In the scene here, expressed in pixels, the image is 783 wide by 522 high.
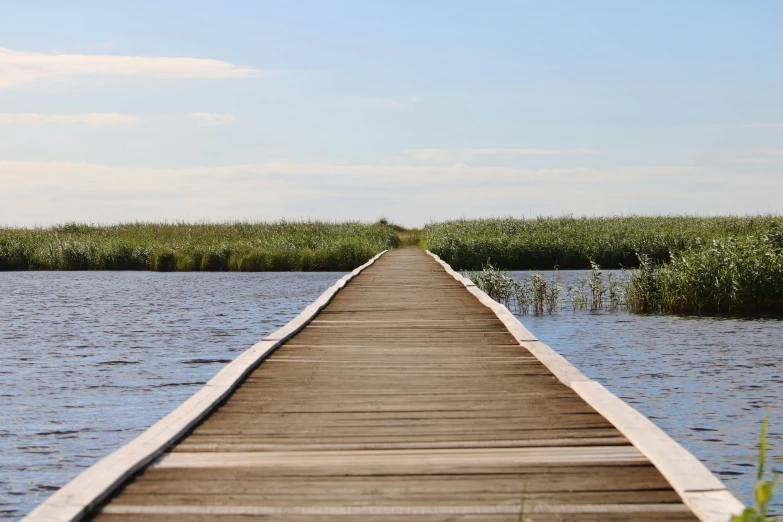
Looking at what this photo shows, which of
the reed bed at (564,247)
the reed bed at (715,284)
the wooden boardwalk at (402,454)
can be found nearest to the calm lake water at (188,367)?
the reed bed at (715,284)

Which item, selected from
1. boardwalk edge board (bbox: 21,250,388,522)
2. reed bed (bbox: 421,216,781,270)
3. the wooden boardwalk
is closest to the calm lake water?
boardwalk edge board (bbox: 21,250,388,522)

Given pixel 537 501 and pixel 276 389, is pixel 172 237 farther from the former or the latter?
pixel 537 501

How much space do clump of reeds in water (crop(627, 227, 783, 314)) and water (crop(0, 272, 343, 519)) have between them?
309 inches

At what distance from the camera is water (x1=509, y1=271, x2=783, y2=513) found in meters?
6.79

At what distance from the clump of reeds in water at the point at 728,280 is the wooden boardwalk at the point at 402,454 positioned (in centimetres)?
953

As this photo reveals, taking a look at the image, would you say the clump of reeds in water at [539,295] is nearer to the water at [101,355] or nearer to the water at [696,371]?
the water at [696,371]

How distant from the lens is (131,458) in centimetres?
404

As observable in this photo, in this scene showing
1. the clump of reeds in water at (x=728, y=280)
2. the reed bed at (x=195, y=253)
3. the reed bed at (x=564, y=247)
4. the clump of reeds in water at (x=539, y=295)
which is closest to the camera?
the clump of reeds in water at (x=728, y=280)

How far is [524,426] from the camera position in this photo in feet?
15.8

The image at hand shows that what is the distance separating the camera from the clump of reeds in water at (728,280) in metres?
15.5

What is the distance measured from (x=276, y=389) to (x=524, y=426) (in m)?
2.02

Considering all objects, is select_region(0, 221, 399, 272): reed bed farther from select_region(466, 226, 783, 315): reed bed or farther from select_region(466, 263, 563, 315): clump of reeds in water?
select_region(466, 226, 783, 315): reed bed

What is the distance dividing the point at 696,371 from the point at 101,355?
822cm

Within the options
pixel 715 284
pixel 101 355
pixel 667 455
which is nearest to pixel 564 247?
pixel 715 284
